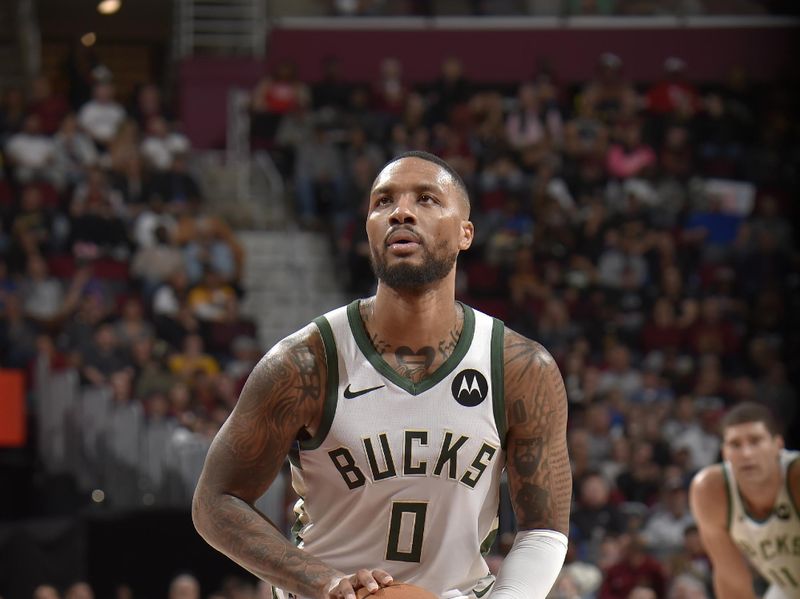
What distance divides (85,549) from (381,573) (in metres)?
7.59

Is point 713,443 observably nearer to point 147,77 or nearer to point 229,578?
point 229,578

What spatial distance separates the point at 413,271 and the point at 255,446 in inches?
24.9

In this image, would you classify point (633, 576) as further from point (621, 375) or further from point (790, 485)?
point (790, 485)

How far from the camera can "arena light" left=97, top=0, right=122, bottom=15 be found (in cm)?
2056

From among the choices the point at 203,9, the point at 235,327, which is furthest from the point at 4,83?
the point at 235,327

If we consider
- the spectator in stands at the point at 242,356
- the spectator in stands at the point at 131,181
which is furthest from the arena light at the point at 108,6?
the spectator in stands at the point at 242,356

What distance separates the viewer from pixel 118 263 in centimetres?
1370

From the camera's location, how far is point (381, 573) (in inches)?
142

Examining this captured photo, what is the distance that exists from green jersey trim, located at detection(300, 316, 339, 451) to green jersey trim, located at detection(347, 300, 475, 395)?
0.26 feet

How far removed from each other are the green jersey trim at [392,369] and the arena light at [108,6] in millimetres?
17247

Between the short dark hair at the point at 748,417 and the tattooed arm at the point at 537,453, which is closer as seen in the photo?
the tattooed arm at the point at 537,453

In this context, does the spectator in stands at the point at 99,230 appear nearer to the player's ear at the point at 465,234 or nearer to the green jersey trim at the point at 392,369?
the green jersey trim at the point at 392,369

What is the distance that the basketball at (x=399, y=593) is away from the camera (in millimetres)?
3580

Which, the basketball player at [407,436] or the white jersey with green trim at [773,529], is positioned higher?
the basketball player at [407,436]
